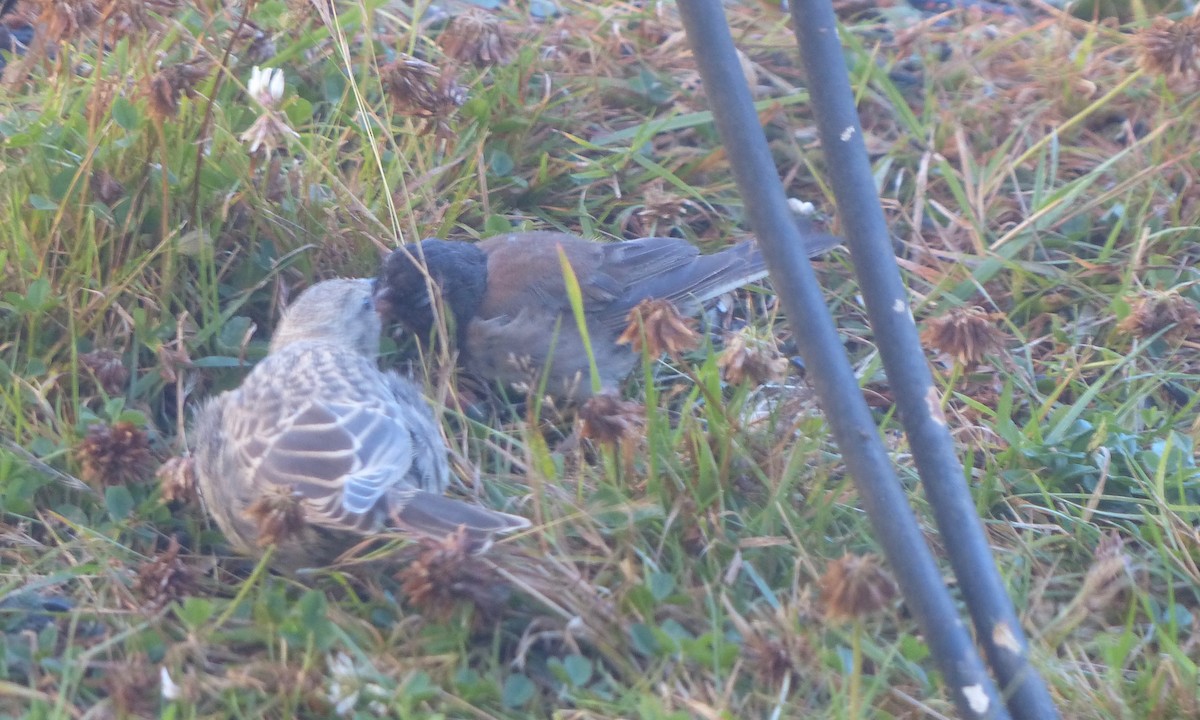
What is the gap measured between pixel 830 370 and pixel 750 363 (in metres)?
0.65

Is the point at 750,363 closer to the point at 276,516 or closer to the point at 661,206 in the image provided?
the point at 276,516

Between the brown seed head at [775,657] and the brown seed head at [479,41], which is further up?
the brown seed head at [479,41]

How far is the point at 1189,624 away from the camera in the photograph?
2.86m

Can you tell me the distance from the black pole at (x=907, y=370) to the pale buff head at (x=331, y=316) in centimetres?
163

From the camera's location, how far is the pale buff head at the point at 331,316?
3.53 meters

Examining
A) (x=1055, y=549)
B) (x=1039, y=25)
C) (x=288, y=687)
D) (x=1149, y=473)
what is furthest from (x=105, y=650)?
(x=1039, y=25)

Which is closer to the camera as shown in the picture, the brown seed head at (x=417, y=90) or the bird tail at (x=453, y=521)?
the bird tail at (x=453, y=521)

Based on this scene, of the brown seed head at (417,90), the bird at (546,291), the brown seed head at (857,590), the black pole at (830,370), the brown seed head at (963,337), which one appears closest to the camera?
the brown seed head at (857,590)

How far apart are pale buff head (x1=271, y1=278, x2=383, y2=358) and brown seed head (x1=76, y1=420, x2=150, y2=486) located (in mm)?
556

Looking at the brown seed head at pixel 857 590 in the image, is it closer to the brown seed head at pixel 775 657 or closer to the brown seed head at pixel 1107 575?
the brown seed head at pixel 775 657

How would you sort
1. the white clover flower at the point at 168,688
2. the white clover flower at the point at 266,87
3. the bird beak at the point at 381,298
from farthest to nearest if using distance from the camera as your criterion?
the bird beak at the point at 381,298
the white clover flower at the point at 266,87
the white clover flower at the point at 168,688

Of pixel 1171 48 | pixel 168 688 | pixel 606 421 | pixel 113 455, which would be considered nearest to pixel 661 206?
pixel 606 421

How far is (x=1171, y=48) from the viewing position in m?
3.94

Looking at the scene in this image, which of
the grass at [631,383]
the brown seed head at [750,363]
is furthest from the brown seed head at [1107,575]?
the brown seed head at [750,363]
